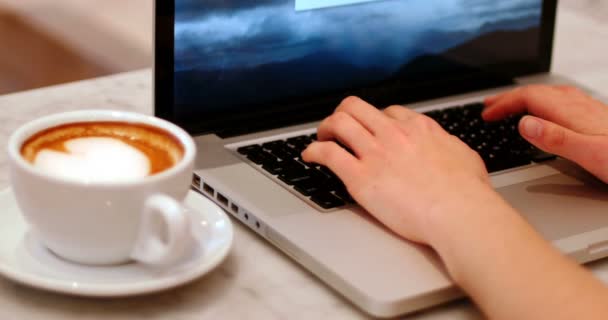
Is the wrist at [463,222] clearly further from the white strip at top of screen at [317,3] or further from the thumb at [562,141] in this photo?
the white strip at top of screen at [317,3]

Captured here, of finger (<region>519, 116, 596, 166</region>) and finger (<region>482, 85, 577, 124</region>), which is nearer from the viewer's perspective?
finger (<region>519, 116, 596, 166</region>)

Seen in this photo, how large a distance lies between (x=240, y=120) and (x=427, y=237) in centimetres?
28

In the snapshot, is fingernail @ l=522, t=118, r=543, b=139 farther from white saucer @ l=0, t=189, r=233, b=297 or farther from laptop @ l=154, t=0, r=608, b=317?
white saucer @ l=0, t=189, r=233, b=297

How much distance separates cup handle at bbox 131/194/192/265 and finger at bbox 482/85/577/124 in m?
0.42

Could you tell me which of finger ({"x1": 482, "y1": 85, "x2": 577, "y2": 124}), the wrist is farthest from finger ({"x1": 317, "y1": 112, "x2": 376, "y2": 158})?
finger ({"x1": 482, "y1": 85, "x2": 577, "y2": 124})

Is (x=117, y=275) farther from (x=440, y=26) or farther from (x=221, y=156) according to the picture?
(x=440, y=26)

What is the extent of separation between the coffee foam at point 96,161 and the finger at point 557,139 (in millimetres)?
335

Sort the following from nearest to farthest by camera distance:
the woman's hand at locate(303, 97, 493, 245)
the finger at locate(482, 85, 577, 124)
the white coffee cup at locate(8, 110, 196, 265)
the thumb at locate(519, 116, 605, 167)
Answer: the white coffee cup at locate(8, 110, 196, 265) < the woman's hand at locate(303, 97, 493, 245) < the thumb at locate(519, 116, 605, 167) < the finger at locate(482, 85, 577, 124)

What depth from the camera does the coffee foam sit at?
0.61 metres

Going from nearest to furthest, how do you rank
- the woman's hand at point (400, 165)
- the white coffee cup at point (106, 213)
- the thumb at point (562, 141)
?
the white coffee cup at point (106, 213) < the woman's hand at point (400, 165) < the thumb at point (562, 141)

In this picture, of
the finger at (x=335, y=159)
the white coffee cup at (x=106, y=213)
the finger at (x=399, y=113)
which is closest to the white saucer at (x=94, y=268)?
the white coffee cup at (x=106, y=213)

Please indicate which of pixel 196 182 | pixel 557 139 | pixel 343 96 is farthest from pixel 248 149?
pixel 557 139

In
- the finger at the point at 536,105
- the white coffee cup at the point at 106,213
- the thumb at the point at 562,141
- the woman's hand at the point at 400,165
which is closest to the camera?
the white coffee cup at the point at 106,213

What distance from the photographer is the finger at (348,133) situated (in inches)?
30.0
